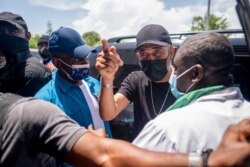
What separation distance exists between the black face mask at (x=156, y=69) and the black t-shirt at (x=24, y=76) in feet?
2.73

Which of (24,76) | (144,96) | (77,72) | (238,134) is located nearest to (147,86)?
(144,96)

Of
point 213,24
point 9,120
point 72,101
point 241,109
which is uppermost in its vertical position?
point 9,120

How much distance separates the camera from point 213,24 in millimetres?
32219

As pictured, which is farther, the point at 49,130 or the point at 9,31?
the point at 9,31

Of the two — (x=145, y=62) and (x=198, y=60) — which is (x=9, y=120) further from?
(x=145, y=62)

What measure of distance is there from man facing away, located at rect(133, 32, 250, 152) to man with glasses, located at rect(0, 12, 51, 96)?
2.97ft

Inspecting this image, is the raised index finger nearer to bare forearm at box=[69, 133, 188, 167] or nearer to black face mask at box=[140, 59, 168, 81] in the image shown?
black face mask at box=[140, 59, 168, 81]

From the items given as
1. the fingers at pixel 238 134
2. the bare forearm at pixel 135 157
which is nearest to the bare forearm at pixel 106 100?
the bare forearm at pixel 135 157

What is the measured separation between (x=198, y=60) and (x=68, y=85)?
134 cm

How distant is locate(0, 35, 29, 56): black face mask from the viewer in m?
2.06

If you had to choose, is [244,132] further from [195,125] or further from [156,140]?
[156,140]

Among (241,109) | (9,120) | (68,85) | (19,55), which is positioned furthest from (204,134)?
(68,85)

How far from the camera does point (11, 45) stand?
2137 millimetres

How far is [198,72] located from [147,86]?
4.07 feet
